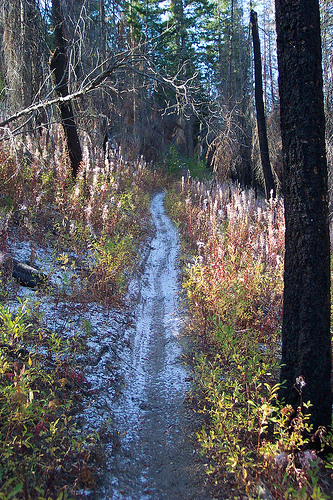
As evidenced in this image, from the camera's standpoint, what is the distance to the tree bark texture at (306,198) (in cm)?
235

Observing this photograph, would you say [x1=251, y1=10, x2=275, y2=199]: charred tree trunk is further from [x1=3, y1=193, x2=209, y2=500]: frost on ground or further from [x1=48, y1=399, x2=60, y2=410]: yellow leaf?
[x1=48, y1=399, x2=60, y2=410]: yellow leaf

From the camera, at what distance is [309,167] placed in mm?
2379

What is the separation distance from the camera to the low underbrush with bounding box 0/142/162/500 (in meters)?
2.07

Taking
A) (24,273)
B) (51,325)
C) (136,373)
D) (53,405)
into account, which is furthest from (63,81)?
(53,405)

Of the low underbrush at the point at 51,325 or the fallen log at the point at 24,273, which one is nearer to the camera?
the low underbrush at the point at 51,325

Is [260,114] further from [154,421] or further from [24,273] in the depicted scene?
[154,421]

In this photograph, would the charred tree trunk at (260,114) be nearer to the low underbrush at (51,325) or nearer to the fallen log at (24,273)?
the low underbrush at (51,325)

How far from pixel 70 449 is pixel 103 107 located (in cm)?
1002

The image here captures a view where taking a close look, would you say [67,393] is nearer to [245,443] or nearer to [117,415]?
[117,415]

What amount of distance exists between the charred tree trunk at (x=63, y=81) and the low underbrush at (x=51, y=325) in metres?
0.34

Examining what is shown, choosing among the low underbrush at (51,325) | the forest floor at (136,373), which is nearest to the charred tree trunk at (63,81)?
the low underbrush at (51,325)

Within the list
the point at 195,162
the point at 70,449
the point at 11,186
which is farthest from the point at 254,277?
the point at 195,162

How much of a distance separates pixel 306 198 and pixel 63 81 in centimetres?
691

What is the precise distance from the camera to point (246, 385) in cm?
254
